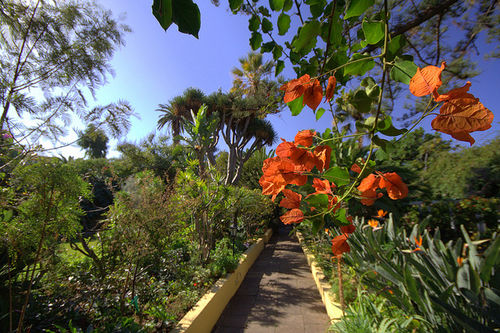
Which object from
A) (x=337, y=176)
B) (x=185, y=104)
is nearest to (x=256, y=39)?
(x=337, y=176)

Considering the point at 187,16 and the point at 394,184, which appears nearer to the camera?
the point at 187,16

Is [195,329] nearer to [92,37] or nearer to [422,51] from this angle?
[422,51]

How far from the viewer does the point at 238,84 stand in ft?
31.3

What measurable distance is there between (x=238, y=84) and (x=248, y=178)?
4.49m

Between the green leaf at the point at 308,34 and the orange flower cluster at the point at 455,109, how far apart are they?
0.31 metres

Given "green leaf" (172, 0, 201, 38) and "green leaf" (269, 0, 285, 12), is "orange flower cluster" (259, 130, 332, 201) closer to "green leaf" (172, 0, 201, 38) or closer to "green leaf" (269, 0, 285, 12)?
"green leaf" (172, 0, 201, 38)

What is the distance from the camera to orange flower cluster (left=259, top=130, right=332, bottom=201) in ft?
1.74

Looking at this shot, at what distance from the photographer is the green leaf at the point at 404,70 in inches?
17.5

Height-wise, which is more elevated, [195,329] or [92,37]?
[92,37]

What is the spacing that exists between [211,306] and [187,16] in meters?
3.20

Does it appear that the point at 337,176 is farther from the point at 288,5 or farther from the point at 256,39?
the point at 256,39

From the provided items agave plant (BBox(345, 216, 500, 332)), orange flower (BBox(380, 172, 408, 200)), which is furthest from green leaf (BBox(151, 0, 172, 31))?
agave plant (BBox(345, 216, 500, 332))

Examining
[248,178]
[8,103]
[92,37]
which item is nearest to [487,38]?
[92,37]

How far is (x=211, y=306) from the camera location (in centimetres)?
275
